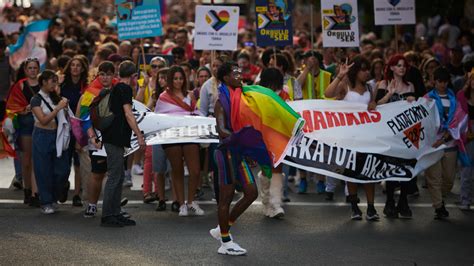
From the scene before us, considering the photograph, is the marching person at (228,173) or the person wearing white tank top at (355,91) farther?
the person wearing white tank top at (355,91)

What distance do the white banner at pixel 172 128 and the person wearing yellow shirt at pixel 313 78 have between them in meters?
2.06

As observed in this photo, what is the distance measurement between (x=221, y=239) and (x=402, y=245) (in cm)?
182

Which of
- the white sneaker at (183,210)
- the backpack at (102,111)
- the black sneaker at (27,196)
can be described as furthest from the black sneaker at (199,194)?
the backpack at (102,111)

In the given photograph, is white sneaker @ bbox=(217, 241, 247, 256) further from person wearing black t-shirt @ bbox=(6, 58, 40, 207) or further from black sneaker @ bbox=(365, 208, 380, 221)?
person wearing black t-shirt @ bbox=(6, 58, 40, 207)

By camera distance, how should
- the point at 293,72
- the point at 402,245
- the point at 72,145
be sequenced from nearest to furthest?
the point at 402,245
the point at 72,145
the point at 293,72

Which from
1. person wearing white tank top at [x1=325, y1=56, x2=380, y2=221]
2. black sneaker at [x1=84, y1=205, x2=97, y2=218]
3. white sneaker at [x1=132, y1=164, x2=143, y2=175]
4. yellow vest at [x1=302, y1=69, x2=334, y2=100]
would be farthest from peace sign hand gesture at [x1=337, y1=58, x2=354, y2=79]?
white sneaker at [x1=132, y1=164, x2=143, y2=175]

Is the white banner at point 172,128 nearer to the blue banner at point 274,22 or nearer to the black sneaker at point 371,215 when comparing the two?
the black sneaker at point 371,215

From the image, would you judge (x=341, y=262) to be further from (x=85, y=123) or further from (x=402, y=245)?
(x=85, y=123)

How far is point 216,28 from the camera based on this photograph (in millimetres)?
16031

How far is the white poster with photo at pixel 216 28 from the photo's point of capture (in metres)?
16.0

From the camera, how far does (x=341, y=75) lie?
1302cm

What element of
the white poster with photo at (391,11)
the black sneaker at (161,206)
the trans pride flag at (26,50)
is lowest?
the black sneaker at (161,206)

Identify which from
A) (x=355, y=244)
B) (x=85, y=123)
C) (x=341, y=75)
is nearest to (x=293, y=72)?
(x=341, y=75)

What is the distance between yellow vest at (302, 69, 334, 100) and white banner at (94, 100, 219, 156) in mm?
Result: 2078
